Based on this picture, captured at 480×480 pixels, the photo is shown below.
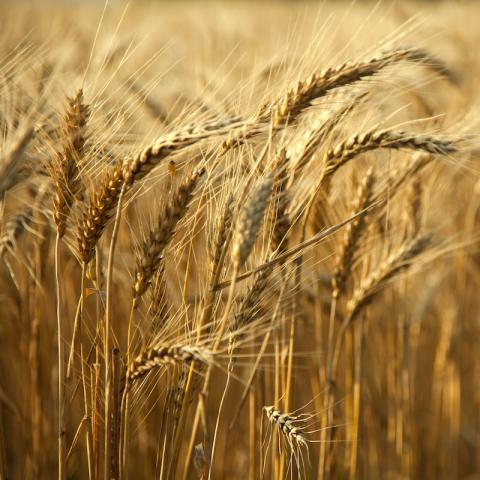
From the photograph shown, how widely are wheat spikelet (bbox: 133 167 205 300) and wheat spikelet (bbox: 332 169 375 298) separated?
531mm

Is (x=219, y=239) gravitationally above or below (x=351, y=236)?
below

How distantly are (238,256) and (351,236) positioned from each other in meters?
0.63

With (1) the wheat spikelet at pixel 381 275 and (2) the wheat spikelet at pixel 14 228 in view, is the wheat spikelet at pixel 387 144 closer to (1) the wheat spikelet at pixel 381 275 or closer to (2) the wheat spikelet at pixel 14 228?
(1) the wheat spikelet at pixel 381 275

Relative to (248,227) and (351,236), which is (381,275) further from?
(248,227)

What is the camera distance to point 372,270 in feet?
6.40

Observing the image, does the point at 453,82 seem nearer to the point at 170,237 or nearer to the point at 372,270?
the point at 372,270

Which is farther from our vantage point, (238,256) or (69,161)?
(69,161)

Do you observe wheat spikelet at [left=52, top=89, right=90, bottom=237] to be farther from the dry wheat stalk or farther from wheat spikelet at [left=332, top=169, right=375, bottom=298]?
wheat spikelet at [left=332, top=169, right=375, bottom=298]

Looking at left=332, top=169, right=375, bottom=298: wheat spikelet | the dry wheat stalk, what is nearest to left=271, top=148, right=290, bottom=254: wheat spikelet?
left=332, top=169, right=375, bottom=298: wheat spikelet

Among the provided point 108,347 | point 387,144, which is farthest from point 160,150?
point 387,144

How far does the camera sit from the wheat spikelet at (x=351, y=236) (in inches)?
69.4

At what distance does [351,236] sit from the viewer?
5.87ft

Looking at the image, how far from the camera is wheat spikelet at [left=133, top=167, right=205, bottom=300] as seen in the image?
1348 millimetres

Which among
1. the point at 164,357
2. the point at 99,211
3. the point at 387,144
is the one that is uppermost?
the point at 387,144
